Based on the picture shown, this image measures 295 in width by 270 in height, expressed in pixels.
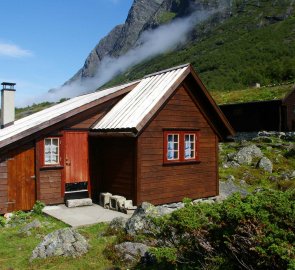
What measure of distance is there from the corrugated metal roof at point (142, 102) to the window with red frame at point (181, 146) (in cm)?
137

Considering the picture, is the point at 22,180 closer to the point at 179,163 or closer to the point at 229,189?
the point at 179,163

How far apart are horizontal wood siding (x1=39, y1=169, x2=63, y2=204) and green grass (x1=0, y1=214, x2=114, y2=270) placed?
2085mm

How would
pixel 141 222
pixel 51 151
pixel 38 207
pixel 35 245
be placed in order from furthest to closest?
pixel 51 151, pixel 38 207, pixel 35 245, pixel 141 222

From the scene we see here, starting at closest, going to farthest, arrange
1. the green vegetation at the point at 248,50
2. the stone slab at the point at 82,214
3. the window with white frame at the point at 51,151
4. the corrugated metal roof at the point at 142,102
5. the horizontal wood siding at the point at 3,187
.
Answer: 1. the stone slab at the point at 82,214
2. the horizontal wood siding at the point at 3,187
3. the corrugated metal roof at the point at 142,102
4. the window with white frame at the point at 51,151
5. the green vegetation at the point at 248,50

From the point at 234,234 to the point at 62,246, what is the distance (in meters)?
4.40

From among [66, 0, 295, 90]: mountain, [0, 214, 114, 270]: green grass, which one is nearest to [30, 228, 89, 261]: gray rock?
[0, 214, 114, 270]: green grass

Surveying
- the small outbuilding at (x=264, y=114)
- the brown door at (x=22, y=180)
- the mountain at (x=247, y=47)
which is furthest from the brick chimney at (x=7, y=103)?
the mountain at (x=247, y=47)

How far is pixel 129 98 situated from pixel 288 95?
1033 inches

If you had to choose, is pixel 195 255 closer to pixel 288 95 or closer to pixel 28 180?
pixel 28 180

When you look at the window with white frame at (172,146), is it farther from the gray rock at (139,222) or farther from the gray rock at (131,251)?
the gray rock at (131,251)

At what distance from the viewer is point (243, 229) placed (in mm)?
6039

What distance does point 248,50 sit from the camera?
12062 centimetres

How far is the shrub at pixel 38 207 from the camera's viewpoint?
13.6 m

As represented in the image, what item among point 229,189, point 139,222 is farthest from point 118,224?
point 229,189
